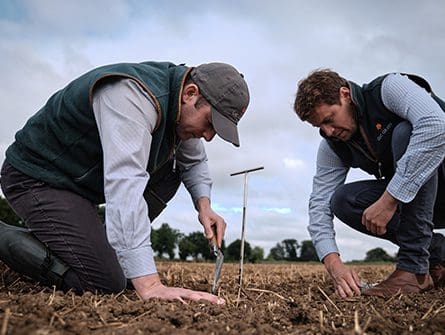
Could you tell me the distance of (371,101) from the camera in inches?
128

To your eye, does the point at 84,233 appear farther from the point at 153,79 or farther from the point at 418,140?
the point at 418,140

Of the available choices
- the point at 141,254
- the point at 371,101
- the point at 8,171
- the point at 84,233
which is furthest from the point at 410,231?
the point at 8,171

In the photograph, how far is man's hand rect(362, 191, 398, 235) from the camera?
296 cm

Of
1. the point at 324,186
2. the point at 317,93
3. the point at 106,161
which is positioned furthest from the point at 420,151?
the point at 106,161

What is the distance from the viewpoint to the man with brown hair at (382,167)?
2.92 meters

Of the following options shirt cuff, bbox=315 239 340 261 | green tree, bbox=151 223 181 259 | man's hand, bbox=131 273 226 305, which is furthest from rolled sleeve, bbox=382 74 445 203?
green tree, bbox=151 223 181 259

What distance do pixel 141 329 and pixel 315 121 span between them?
76.5 inches

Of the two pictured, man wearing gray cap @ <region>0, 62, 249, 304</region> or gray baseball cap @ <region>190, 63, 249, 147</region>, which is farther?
gray baseball cap @ <region>190, 63, 249, 147</region>

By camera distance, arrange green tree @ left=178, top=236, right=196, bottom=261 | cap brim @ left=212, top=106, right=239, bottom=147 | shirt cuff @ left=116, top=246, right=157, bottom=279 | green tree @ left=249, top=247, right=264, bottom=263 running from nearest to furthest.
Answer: shirt cuff @ left=116, top=246, right=157, bottom=279 < cap brim @ left=212, top=106, right=239, bottom=147 < green tree @ left=178, top=236, right=196, bottom=261 < green tree @ left=249, top=247, right=264, bottom=263

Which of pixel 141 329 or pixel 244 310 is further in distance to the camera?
pixel 244 310

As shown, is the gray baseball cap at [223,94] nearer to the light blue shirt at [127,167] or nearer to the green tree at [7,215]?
the light blue shirt at [127,167]

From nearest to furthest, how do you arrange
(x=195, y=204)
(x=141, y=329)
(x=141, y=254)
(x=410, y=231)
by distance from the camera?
(x=141, y=329)
(x=141, y=254)
(x=410, y=231)
(x=195, y=204)

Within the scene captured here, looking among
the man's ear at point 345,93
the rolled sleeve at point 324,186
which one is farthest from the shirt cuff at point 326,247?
the man's ear at point 345,93

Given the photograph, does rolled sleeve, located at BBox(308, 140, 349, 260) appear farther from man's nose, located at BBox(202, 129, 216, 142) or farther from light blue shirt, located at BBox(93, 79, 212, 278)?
light blue shirt, located at BBox(93, 79, 212, 278)
